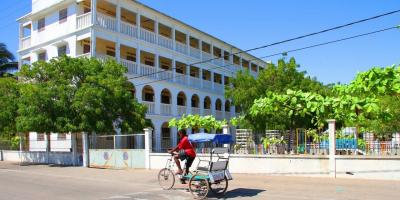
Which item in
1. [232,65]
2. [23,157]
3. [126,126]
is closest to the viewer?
[126,126]

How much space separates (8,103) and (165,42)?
12479 mm

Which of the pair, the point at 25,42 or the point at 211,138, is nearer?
the point at 211,138

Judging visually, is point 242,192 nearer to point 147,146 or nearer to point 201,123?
point 147,146

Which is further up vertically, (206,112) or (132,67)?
(132,67)

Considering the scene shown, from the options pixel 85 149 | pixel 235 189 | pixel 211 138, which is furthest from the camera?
pixel 85 149

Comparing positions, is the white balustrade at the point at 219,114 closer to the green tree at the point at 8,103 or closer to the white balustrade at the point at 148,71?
the white balustrade at the point at 148,71

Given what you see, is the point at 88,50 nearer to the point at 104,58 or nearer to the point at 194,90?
the point at 104,58

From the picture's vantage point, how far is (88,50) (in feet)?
101

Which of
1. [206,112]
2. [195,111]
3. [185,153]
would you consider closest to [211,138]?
[185,153]

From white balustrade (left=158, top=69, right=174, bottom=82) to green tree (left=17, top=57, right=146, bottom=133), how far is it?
7397 millimetres

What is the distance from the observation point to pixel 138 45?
103ft

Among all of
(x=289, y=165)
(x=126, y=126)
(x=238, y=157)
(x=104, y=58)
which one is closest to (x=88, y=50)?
(x=104, y=58)

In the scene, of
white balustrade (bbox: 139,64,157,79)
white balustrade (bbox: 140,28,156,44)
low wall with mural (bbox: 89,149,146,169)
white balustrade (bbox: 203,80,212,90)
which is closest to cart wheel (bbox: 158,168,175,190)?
low wall with mural (bbox: 89,149,146,169)

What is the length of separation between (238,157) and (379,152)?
5696 millimetres
